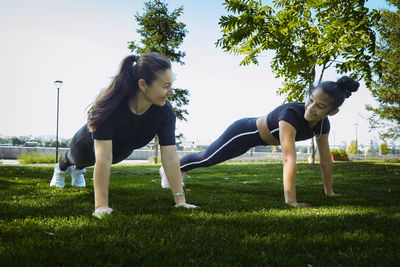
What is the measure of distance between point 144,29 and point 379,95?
1614 centimetres

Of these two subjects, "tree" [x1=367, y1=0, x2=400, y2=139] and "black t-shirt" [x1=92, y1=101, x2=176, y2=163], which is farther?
"tree" [x1=367, y1=0, x2=400, y2=139]

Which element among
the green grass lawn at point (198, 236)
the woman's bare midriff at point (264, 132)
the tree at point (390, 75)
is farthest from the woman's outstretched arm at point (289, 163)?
the tree at point (390, 75)

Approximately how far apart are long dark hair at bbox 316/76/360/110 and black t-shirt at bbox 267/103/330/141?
38cm

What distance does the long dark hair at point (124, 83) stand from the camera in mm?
2715

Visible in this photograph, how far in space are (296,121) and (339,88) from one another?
609mm

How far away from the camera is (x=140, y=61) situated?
9.41 ft

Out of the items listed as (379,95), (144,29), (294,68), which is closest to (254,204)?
(294,68)

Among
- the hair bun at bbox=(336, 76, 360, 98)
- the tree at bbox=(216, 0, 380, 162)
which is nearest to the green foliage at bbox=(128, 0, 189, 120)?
the tree at bbox=(216, 0, 380, 162)

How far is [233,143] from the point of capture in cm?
446

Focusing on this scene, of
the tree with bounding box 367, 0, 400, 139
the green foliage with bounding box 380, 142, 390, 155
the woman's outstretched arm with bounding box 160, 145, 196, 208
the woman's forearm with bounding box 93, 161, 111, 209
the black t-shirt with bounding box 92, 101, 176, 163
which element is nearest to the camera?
the woman's forearm with bounding box 93, 161, 111, 209

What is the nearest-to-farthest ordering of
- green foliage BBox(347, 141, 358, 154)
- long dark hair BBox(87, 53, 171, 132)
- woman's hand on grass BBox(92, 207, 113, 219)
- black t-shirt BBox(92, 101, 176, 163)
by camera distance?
woman's hand on grass BBox(92, 207, 113, 219)
long dark hair BBox(87, 53, 171, 132)
black t-shirt BBox(92, 101, 176, 163)
green foliage BBox(347, 141, 358, 154)

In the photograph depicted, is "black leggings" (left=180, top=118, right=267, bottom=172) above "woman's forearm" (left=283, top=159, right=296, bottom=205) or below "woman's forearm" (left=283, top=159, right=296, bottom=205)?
above

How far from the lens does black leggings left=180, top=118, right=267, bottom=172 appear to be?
4367mm

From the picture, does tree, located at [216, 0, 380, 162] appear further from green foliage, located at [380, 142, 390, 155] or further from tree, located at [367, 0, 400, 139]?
green foliage, located at [380, 142, 390, 155]
